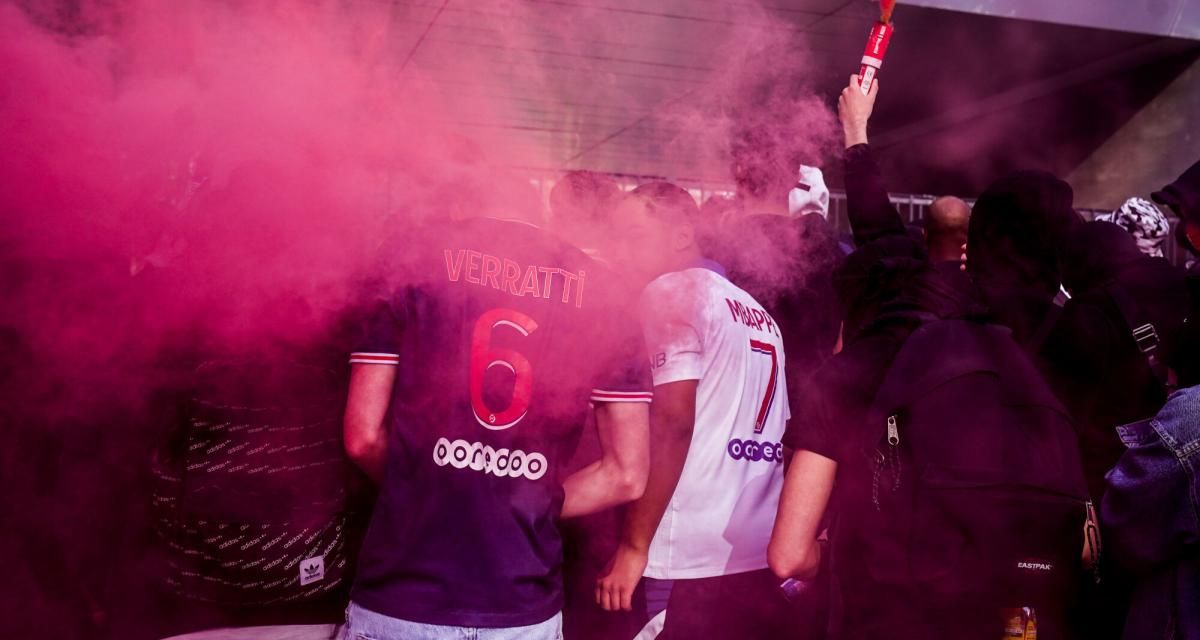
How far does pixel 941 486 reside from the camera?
80.7 inches

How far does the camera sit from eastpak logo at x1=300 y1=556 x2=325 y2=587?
6.78 feet

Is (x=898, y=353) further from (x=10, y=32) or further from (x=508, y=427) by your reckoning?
(x=10, y=32)

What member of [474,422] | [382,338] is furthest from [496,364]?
[382,338]

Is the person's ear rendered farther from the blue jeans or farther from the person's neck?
the blue jeans

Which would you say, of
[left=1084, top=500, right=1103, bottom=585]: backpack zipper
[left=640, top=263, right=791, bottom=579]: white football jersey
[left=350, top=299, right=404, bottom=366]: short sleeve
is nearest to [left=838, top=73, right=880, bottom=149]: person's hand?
[left=640, top=263, right=791, bottom=579]: white football jersey

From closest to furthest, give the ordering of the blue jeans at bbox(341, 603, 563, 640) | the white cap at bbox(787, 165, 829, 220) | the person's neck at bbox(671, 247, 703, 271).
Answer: the blue jeans at bbox(341, 603, 563, 640), the person's neck at bbox(671, 247, 703, 271), the white cap at bbox(787, 165, 829, 220)

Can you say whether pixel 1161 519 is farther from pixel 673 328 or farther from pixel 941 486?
pixel 673 328

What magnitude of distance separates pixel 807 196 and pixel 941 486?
1.48 metres

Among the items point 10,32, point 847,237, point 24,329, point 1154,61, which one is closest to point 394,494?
point 24,329

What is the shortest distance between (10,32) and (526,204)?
1.15 metres

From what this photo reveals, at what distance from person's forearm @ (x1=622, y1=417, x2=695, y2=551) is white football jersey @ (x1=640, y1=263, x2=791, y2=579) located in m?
0.05

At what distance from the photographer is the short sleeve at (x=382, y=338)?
2000 millimetres

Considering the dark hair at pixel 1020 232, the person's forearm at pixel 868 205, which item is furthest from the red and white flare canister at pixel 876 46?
the dark hair at pixel 1020 232

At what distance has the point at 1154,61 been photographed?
34.9 ft
